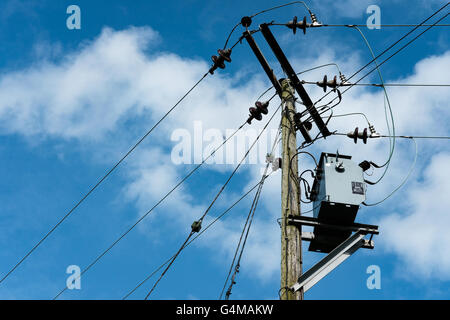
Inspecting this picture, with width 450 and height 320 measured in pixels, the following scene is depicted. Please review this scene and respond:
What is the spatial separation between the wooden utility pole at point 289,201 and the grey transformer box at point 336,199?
38 cm

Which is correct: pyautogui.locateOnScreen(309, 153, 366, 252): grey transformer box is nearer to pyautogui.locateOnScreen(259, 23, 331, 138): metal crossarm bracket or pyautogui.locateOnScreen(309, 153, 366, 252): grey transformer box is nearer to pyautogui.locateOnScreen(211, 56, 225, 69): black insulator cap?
pyautogui.locateOnScreen(259, 23, 331, 138): metal crossarm bracket

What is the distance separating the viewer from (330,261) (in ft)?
25.3

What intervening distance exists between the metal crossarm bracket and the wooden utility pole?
0.54ft

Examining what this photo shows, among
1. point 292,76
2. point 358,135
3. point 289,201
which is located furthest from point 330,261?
point 292,76

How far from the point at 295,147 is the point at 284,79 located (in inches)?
60.6

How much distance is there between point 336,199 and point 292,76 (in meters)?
2.71

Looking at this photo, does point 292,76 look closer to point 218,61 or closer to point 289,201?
point 218,61

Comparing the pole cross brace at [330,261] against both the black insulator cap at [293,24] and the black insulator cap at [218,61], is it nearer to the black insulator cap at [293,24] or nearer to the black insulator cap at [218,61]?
the black insulator cap at [293,24]

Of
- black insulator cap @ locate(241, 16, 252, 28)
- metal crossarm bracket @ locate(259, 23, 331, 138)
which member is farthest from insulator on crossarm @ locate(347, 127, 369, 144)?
black insulator cap @ locate(241, 16, 252, 28)

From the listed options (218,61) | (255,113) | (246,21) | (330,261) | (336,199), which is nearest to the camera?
(330,261)

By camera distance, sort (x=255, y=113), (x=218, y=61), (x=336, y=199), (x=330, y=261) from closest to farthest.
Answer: (x=330, y=261) → (x=336, y=199) → (x=255, y=113) → (x=218, y=61)

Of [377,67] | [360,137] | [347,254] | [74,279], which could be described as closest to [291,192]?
[347,254]
